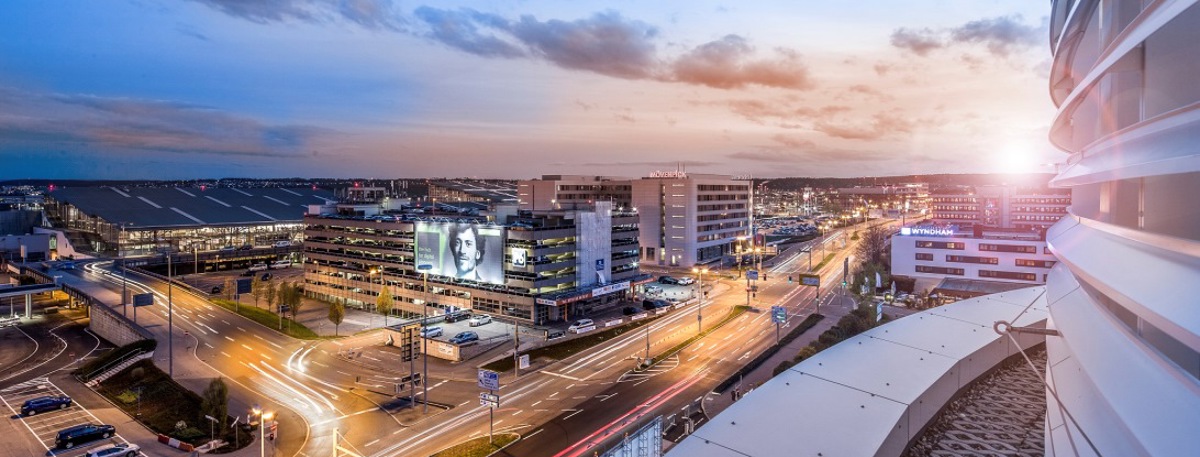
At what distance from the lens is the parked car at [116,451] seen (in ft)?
99.3

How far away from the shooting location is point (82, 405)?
39156 millimetres

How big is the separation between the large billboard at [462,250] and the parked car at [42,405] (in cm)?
3346

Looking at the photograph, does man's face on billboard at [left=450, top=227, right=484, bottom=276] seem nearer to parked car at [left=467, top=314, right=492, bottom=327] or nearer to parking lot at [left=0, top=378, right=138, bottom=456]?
parked car at [left=467, top=314, right=492, bottom=327]

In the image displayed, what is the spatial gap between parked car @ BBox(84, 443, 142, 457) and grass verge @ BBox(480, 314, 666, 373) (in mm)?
20652

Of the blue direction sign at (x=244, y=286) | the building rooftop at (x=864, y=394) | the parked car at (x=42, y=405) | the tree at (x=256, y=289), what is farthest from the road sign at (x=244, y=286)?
the building rooftop at (x=864, y=394)

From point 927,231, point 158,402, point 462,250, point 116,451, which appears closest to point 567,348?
point 462,250

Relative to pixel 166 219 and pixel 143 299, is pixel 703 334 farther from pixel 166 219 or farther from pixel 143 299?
pixel 166 219

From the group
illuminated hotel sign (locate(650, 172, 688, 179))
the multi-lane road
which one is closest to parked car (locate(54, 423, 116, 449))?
the multi-lane road

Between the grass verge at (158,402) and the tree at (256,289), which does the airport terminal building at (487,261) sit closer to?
the tree at (256,289)

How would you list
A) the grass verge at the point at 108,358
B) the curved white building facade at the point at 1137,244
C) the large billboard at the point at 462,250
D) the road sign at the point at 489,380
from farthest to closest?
the large billboard at the point at 462,250, the grass verge at the point at 108,358, the road sign at the point at 489,380, the curved white building facade at the point at 1137,244

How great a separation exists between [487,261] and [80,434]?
35404 mm

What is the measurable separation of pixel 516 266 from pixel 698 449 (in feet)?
145

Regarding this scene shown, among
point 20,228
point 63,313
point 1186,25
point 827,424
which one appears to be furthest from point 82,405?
point 20,228

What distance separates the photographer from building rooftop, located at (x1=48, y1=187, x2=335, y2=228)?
116125mm
